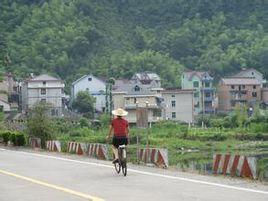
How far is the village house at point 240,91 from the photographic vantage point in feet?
280

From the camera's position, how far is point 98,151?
21531 millimetres

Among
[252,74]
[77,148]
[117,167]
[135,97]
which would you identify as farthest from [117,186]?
[252,74]

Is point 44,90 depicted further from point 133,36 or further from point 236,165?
point 236,165

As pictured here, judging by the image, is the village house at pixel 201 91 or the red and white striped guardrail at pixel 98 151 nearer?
the red and white striped guardrail at pixel 98 151

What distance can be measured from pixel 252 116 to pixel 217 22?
59.2 m

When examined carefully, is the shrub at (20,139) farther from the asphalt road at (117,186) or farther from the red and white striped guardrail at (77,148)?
the asphalt road at (117,186)

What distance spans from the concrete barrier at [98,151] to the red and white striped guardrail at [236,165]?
23.1ft

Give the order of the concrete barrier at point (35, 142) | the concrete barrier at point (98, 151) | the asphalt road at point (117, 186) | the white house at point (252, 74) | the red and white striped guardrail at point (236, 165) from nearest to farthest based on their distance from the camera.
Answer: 1. the asphalt road at point (117, 186)
2. the red and white striped guardrail at point (236, 165)
3. the concrete barrier at point (98, 151)
4. the concrete barrier at point (35, 142)
5. the white house at point (252, 74)

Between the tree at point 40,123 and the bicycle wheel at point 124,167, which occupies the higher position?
the tree at point 40,123

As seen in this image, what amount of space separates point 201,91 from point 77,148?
213 feet

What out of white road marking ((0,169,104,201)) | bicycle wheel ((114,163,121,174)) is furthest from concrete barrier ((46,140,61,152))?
bicycle wheel ((114,163,121,174))

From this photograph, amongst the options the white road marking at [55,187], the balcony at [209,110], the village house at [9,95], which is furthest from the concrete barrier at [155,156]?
the balcony at [209,110]

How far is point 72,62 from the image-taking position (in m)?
111

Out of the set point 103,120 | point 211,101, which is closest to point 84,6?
point 211,101
